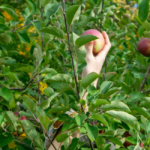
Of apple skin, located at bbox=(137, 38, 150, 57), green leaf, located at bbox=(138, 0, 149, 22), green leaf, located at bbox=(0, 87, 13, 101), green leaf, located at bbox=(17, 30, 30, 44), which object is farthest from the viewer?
apple skin, located at bbox=(137, 38, 150, 57)

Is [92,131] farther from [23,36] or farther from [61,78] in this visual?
[23,36]

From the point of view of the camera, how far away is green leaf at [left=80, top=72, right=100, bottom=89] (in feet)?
2.75

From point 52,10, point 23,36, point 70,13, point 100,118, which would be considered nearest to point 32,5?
point 23,36

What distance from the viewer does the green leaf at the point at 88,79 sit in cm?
84

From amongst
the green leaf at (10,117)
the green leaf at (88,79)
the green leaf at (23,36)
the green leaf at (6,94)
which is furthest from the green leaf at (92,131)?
the green leaf at (23,36)

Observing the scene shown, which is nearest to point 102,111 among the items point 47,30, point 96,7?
point 47,30

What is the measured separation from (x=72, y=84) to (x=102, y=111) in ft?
0.58

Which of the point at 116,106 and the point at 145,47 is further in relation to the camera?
the point at 145,47

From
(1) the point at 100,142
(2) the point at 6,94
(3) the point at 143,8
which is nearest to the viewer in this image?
(3) the point at 143,8

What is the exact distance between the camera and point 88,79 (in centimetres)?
85

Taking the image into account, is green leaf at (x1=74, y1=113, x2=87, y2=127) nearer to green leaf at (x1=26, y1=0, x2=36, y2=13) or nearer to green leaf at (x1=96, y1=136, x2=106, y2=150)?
green leaf at (x1=96, y1=136, x2=106, y2=150)

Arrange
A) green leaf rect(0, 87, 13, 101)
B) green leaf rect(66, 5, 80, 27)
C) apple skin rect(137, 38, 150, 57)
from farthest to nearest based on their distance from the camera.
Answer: apple skin rect(137, 38, 150, 57)
green leaf rect(0, 87, 13, 101)
green leaf rect(66, 5, 80, 27)

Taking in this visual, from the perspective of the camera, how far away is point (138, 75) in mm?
1430

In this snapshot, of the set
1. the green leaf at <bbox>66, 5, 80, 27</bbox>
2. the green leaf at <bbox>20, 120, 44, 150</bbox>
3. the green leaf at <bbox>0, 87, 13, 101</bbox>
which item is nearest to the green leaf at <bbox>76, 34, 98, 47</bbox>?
the green leaf at <bbox>66, 5, 80, 27</bbox>
